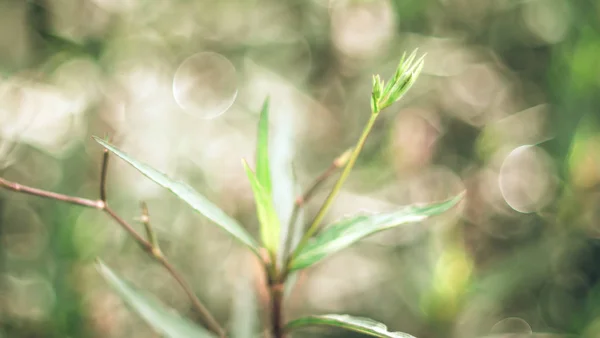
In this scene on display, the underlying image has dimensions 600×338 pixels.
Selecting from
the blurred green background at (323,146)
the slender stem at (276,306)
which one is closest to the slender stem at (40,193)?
the slender stem at (276,306)

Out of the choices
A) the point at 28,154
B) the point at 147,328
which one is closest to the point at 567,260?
the point at 147,328

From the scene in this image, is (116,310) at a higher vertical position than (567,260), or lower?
lower

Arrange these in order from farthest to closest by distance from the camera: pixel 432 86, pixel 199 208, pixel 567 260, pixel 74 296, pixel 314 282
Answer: pixel 432 86, pixel 314 282, pixel 567 260, pixel 74 296, pixel 199 208

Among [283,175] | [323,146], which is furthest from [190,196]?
[323,146]

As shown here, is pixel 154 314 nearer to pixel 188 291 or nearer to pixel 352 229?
pixel 188 291

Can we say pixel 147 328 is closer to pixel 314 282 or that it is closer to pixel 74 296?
pixel 74 296
